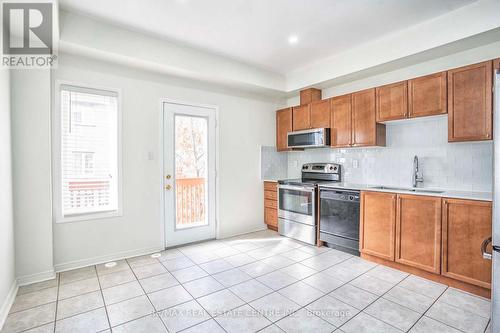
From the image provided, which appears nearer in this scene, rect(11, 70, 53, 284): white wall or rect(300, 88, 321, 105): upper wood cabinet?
rect(11, 70, 53, 284): white wall

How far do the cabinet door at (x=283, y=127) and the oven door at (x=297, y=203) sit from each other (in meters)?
0.85

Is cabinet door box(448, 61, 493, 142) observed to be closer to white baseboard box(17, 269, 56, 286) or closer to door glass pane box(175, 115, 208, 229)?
door glass pane box(175, 115, 208, 229)

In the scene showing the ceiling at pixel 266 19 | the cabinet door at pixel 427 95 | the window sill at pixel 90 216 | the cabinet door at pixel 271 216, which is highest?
the ceiling at pixel 266 19

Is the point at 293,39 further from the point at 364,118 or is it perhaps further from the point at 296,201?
the point at 296,201

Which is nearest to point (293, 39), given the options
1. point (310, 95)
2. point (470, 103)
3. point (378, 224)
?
point (310, 95)

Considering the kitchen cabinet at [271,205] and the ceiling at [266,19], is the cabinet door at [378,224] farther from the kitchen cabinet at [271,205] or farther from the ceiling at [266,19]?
the ceiling at [266,19]

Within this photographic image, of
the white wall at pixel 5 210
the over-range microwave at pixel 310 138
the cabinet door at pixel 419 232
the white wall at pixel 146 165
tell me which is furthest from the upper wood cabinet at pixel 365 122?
the white wall at pixel 5 210

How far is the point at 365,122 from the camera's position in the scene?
3580mm

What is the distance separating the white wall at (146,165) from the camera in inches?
123

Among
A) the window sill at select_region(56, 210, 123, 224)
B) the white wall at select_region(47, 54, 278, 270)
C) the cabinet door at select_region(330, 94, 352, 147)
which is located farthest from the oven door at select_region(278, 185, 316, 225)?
the window sill at select_region(56, 210, 123, 224)

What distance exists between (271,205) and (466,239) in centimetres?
281

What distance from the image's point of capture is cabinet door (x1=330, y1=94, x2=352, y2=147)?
378 centimetres

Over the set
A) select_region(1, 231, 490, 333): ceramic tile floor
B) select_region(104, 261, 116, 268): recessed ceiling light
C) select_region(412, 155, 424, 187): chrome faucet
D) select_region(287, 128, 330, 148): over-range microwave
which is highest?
select_region(287, 128, 330, 148): over-range microwave

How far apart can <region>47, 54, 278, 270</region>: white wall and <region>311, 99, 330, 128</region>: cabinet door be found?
102 cm
